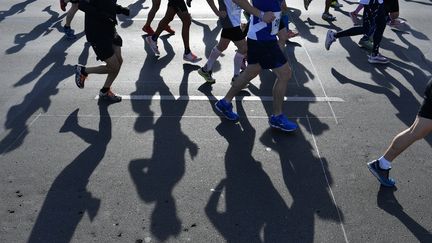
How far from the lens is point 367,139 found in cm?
483

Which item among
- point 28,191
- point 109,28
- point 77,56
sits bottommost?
point 77,56

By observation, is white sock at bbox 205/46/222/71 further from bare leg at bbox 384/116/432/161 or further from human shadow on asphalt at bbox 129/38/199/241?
bare leg at bbox 384/116/432/161

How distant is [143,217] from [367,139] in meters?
2.71

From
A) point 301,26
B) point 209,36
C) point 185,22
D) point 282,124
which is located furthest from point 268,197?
point 301,26

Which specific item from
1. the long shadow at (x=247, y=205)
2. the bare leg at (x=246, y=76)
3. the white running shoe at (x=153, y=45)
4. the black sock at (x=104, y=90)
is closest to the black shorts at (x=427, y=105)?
the long shadow at (x=247, y=205)

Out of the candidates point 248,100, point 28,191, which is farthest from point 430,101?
point 28,191

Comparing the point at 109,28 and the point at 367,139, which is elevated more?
the point at 109,28

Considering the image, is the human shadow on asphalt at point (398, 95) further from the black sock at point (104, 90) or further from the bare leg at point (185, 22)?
the black sock at point (104, 90)

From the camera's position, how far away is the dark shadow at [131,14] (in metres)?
9.12

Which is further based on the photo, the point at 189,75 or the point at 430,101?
the point at 189,75

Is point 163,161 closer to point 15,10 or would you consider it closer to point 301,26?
point 301,26

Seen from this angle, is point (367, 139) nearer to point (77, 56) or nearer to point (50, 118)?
point (50, 118)

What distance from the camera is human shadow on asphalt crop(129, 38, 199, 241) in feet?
11.9

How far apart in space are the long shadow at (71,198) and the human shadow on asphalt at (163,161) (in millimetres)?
439
